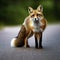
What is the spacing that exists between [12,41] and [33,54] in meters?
0.20

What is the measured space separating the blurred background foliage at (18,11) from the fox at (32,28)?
5cm

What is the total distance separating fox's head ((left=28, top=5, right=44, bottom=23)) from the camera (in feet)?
6.10

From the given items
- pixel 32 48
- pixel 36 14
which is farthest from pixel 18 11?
pixel 32 48

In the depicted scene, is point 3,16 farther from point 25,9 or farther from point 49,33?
point 49,33

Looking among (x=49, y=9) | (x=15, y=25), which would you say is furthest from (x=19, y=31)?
Answer: (x=49, y=9)

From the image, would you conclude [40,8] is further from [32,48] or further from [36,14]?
[32,48]

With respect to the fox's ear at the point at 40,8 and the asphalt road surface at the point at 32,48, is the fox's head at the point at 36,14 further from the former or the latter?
the asphalt road surface at the point at 32,48

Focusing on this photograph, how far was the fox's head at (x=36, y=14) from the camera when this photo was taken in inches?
73.2

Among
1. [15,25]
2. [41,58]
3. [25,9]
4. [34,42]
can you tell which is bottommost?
[41,58]

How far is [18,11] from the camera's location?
196 centimetres

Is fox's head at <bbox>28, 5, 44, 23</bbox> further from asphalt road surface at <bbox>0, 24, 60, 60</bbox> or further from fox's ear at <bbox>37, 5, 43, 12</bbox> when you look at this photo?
asphalt road surface at <bbox>0, 24, 60, 60</bbox>

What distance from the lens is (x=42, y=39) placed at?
193 cm

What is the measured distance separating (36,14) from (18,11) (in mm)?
181

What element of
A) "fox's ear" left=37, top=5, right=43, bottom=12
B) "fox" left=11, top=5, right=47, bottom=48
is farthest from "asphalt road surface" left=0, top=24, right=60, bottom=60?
"fox's ear" left=37, top=5, right=43, bottom=12
